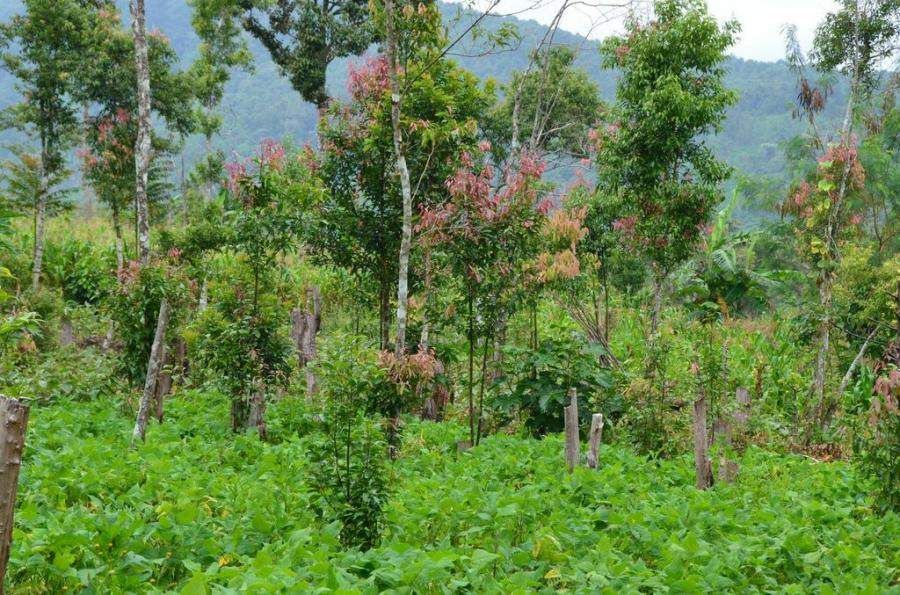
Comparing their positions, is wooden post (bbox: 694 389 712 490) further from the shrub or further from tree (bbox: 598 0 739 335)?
the shrub

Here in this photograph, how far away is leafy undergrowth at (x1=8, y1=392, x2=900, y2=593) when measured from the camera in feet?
14.3

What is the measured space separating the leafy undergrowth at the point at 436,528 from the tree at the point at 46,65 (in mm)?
10757

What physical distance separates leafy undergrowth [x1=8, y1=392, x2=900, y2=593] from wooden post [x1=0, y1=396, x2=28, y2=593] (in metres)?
0.66

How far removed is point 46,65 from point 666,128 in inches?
535

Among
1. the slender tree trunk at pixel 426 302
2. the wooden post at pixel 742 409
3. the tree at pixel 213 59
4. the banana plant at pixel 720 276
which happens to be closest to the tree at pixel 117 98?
the tree at pixel 213 59

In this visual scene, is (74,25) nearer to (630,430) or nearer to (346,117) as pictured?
(346,117)

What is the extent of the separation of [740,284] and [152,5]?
108 metres

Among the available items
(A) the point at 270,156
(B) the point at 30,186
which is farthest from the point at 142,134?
(B) the point at 30,186

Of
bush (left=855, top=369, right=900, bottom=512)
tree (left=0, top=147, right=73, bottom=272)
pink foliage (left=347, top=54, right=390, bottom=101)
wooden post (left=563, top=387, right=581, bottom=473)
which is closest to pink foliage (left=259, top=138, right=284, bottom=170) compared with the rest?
pink foliage (left=347, top=54, right=390, bottom=101)

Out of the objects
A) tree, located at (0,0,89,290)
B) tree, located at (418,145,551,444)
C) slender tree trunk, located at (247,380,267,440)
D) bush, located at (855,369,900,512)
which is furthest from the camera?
tree, located at (0,0,89,290)

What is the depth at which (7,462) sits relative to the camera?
11.5ft

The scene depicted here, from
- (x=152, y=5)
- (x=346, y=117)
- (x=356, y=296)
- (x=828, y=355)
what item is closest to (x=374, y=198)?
(x=346, y=117)

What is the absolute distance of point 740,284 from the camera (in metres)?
14.7

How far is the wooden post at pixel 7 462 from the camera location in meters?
3.48
